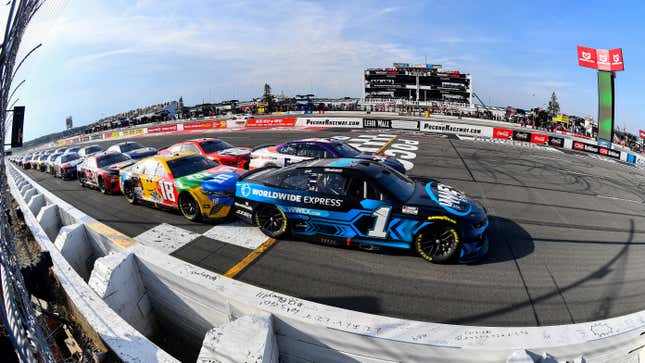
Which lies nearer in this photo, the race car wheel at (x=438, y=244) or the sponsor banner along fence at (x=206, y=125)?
the race car wheel at (x=438, y=244)

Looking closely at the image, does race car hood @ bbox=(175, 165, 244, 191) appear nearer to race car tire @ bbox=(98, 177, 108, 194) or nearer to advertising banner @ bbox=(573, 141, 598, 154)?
race car tire @ bbox=(98, 177, 108, 194)

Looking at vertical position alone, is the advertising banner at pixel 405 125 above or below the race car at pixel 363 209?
above

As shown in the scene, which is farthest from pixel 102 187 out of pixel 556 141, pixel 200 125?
pixel 200 125

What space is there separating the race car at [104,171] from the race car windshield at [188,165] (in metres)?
3.47

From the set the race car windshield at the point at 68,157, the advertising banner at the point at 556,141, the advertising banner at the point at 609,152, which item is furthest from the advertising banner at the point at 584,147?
the race car windshield at the point at 68,157

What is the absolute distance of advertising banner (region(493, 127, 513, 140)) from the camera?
21.6 meters

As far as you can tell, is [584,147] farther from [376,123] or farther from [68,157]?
[68,157]

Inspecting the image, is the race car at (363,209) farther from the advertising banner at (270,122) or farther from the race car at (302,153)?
the advertising banner at (270,122)

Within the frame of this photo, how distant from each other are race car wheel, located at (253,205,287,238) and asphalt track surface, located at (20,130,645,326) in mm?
239

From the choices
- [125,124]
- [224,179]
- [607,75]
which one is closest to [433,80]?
[607,75]

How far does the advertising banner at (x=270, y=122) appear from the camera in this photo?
102 ft

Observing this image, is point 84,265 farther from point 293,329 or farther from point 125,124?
point 125,124

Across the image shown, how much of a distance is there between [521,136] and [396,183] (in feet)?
67.9

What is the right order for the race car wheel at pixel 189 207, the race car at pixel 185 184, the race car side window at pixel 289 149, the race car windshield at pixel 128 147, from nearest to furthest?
1. the race car at pixel 185 184
2. the race car wheel at pixel 189 207
3. the race car side window at pixel 289 149
4. the race car windshield at pixel 128 147
